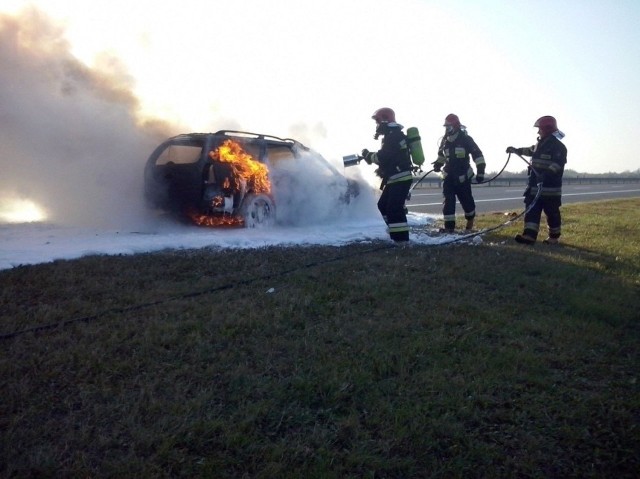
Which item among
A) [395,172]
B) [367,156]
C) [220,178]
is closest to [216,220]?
[220,178]

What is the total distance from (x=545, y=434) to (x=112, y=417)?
223 cm

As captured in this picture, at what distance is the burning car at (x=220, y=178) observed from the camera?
27.2 feet

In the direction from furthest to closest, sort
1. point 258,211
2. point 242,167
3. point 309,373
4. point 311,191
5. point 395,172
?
1. point 311,191
2. point 258,211
3. point 242,167
4. point 395,172
5. point 309,373

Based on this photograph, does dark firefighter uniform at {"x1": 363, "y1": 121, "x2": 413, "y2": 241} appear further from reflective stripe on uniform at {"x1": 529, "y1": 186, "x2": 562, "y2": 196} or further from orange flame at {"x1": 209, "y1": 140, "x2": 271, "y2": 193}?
reflective stripe on uniform at {"x1": 529, "y1": 186, "x2": 562, "y2": 196}

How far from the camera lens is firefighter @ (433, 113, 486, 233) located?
9.46m

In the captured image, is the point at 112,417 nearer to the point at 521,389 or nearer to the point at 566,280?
the point at 521,389

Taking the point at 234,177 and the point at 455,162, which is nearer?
the point at 234,177

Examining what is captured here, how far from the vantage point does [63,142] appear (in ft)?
29.8

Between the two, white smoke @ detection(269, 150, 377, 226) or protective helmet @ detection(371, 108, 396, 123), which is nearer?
protective helmet @ detection(371, 108, 396, 123)

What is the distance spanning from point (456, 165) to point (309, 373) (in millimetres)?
6907

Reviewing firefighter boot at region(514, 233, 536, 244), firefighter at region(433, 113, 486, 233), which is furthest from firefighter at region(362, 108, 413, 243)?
firefighter boot at region(514, 233, 536, 244)

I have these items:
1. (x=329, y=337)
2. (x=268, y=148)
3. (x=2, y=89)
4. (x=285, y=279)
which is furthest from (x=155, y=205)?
(x=329, y=337)

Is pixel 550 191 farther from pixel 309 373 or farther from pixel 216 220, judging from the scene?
pixel 309 373

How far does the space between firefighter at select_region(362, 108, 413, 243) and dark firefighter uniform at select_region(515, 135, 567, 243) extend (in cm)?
195
